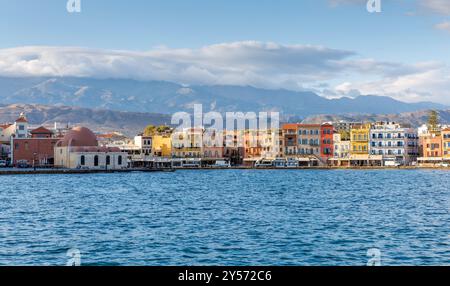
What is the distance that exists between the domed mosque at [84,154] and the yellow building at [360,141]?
35437 mm

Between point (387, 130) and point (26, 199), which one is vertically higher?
point (387, 130)

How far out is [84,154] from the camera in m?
85.5

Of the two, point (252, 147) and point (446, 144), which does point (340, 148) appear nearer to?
point (252, 147)

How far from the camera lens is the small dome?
8600 centimetres

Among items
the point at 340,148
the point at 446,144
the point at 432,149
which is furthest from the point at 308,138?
the point at 446,144

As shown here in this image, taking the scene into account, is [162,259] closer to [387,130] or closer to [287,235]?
[287,235]

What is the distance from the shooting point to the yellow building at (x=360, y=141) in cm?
9712

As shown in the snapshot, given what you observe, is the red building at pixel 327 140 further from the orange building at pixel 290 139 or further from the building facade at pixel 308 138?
the orange building at pixel 290 139

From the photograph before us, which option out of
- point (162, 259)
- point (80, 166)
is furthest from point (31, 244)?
point (80, 166)

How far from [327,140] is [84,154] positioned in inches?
1475

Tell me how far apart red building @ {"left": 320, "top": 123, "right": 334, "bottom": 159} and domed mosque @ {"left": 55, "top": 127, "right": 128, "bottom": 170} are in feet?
101

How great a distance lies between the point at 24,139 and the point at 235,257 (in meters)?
81.1
